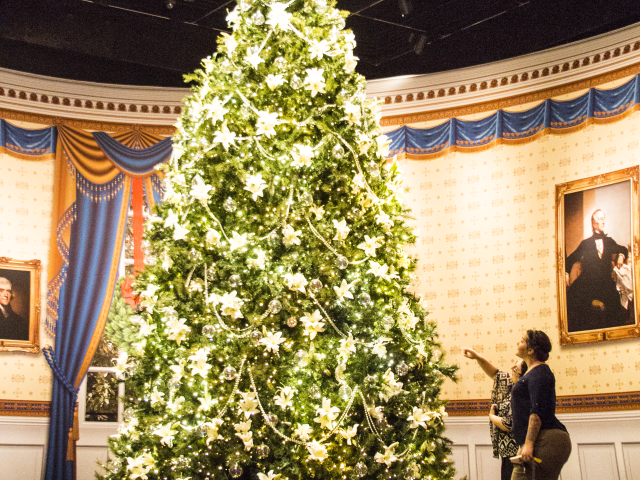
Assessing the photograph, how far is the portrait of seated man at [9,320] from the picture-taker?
7.52 meters

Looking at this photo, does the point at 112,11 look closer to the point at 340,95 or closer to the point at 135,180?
the point at 135,180

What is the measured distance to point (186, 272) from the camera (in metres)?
3.65

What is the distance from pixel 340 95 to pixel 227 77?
67 centimetres

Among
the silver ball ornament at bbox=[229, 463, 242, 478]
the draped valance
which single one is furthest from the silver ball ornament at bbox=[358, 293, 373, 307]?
the draped valance

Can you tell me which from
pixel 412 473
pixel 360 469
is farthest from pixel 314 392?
pixel 412 473

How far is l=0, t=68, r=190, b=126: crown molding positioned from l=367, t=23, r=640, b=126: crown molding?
274 centimetres

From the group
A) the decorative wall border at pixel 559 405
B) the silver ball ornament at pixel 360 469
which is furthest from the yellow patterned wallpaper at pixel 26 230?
the silver ball ornament at pixel 360 469

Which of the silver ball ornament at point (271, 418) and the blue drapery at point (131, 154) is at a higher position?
the blue drapery at point (131, 154)

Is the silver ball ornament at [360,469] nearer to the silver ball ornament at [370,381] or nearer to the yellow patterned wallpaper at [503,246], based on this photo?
the silver ball ornament at [370,381]

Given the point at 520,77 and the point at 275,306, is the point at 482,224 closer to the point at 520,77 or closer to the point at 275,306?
the point at 520,77

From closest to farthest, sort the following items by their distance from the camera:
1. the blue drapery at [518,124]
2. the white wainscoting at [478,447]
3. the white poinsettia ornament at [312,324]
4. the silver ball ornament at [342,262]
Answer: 1. the white poinsettia ornament at [312,324]
2. the silver ball ornament at [342,262]
3. the white wainscoting at [478,447]
4. the blue drapery at [518,124]

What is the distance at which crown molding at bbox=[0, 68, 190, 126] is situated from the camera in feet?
26.5

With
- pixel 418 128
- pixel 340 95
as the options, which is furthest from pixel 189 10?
pixel 340 95

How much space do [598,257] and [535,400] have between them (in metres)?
3.45
